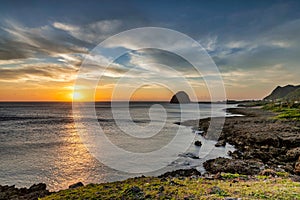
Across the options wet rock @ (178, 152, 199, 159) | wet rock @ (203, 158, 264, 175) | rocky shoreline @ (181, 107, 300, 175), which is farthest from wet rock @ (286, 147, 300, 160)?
wet rock @ (178, 152, 199, 159)

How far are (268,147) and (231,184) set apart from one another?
59.4 ft

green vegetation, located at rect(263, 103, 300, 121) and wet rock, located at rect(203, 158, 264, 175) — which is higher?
green vegetation, located at rect(263, 103, 300, 121)

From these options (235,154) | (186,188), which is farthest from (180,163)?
(186,188)

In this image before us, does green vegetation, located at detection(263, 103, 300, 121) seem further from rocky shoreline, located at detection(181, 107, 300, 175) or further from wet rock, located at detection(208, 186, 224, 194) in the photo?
wet rock, located at detection(208, 186, 224, 194)

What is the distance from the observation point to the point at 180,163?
66.1 ft

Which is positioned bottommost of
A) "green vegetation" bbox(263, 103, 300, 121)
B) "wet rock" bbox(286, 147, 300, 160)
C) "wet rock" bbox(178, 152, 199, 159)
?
"wet rock" bbox(178, 152, 199, 159)

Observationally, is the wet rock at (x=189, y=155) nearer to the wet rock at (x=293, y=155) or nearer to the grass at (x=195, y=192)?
the wet rock at (x=293, y=155)

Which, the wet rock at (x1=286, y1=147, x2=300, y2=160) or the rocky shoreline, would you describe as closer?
the rocky shoreline

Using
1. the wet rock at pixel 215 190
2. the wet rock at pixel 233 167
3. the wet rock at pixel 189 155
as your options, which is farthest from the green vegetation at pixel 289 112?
the wet rock at pixel 215 190

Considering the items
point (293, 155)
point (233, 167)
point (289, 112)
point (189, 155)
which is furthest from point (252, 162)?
point (289, 112)

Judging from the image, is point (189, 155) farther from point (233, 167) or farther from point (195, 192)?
point (195, 192)

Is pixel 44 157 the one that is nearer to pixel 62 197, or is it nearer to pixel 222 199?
pixel 62 197

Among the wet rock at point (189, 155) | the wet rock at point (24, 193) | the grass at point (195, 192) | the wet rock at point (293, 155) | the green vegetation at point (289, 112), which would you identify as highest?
the green vegetation at point (289, 112)

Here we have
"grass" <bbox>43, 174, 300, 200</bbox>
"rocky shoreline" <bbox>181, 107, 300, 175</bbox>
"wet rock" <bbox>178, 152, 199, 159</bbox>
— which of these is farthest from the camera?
"wet rock" <bbox>178, 152, 199, 159</bbox>
